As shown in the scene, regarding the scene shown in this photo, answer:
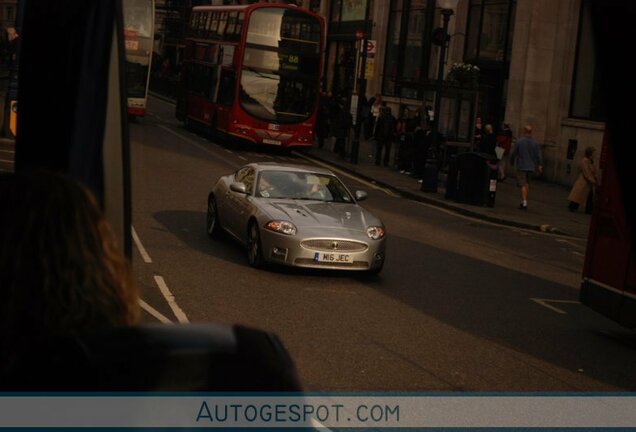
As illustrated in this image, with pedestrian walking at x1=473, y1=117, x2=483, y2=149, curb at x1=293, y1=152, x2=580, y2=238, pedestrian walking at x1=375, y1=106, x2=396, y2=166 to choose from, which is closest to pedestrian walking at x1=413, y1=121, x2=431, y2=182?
pedestrian walking at x1=473, y1=117, x2=483, y2=149

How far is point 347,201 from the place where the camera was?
1614 cm

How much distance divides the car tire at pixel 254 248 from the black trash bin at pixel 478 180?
12382 millimetres

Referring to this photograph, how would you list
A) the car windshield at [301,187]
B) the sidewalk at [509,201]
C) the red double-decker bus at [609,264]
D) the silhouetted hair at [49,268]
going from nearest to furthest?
1. the silhouetted hair at [49,268]
2. the red double-decker bus at [609,264]
3. the car windshield at [301,187]
4. the sidewalk at [509,201]

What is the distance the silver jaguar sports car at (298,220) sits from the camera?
47.3 ft

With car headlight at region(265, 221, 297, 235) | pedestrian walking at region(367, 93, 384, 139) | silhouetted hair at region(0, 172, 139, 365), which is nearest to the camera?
silhouetted hair at region(0, 172, 139, 365)

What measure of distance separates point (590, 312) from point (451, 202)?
13022mm

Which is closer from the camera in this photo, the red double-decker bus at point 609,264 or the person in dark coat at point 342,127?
the red double-decker bus at point 609,264

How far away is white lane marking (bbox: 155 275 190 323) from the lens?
11.0 meters

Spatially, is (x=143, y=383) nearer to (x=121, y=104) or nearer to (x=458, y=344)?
(x=121, y=104)

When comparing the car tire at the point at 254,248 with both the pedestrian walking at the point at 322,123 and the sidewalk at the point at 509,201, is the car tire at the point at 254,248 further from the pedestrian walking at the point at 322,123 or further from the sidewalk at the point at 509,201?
the pedestrian walking at the point at 322,123

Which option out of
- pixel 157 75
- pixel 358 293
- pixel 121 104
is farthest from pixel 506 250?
pixel 157 75

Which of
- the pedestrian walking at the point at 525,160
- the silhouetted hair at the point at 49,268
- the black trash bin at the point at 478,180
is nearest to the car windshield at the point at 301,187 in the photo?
the black trash bin at the point at 478,180

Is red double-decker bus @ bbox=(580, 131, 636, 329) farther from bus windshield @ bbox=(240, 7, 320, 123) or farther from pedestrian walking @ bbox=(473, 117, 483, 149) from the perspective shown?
bus windshield @ bbox=(240, 7, 320, 123)

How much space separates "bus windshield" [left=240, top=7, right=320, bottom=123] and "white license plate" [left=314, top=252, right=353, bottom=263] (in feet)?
67.5
